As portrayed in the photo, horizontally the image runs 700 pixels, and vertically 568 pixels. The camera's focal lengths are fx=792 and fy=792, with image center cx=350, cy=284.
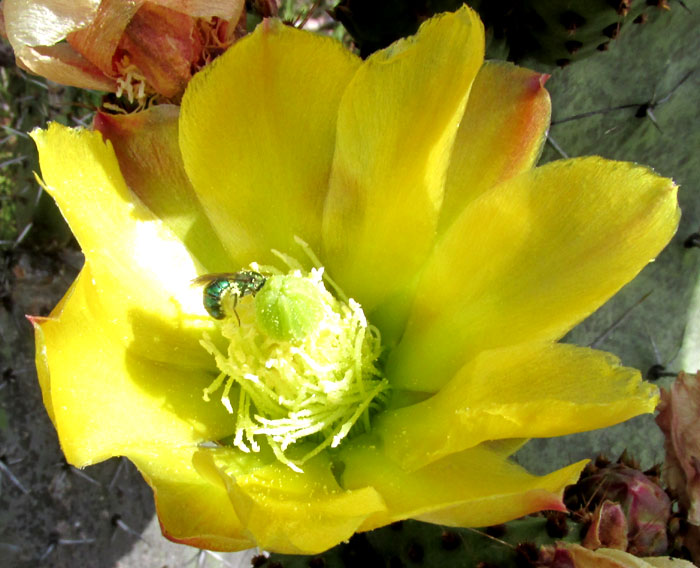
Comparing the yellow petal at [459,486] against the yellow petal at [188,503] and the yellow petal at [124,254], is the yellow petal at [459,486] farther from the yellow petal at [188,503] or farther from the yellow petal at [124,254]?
the yellow petal at [124,254]

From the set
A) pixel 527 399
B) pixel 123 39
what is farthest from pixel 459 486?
pixel 123 39

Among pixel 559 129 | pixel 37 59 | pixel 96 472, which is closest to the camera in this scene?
pixel 37 59

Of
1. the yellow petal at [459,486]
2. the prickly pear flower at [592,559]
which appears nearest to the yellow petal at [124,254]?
the yellow petal at [459,486]

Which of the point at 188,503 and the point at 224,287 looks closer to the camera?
the point at 188,503

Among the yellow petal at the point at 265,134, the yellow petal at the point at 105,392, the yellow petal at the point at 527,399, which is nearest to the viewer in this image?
the yellow petal at the point at 527,399

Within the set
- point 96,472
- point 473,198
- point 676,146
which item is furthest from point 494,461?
point 96,472

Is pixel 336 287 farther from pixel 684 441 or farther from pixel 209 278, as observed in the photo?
pixel 684 441

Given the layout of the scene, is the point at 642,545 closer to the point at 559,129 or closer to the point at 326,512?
the point at 326,512
